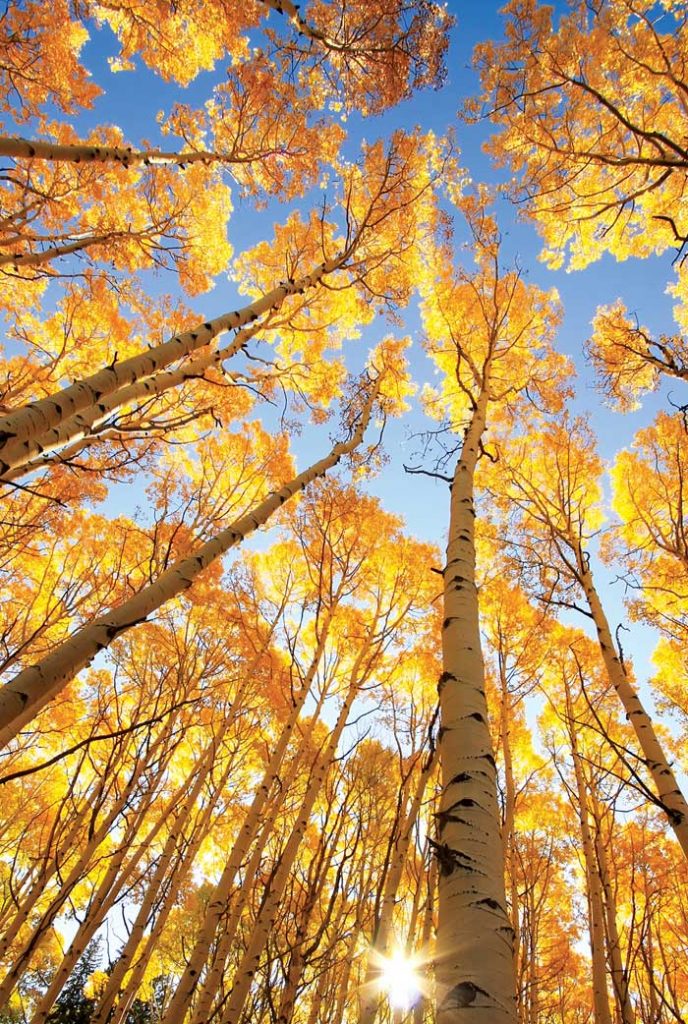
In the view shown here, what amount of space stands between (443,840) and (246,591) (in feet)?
20.6

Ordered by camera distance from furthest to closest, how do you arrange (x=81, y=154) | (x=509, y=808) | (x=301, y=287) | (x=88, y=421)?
(x=509, y=808) → (x=301, y=287) → (x=81, y=154) → (x=88, y=421)

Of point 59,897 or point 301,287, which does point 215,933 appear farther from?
point 301,287

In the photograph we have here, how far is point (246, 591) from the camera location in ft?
25.1

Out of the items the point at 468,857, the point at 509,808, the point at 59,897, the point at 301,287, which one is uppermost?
the point at 301,287

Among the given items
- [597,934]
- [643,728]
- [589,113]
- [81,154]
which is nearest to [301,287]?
[81,154]

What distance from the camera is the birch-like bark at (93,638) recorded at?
75.3 inches

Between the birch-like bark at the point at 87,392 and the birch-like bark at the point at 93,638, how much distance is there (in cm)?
108

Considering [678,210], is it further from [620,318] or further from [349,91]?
[349,91]

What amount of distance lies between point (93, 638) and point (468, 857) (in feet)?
6.03

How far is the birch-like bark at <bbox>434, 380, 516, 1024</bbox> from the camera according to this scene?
4.29 ft

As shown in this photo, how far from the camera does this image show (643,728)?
164 inches

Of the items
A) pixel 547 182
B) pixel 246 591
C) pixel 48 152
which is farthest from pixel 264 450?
pixel 547 182

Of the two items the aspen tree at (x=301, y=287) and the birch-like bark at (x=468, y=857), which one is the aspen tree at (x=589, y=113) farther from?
the birch-like bark at (x=468, y=857)

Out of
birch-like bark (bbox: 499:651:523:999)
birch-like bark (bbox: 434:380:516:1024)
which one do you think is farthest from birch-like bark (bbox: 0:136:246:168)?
birch-like bark (bbox: 499:651:523:999)
